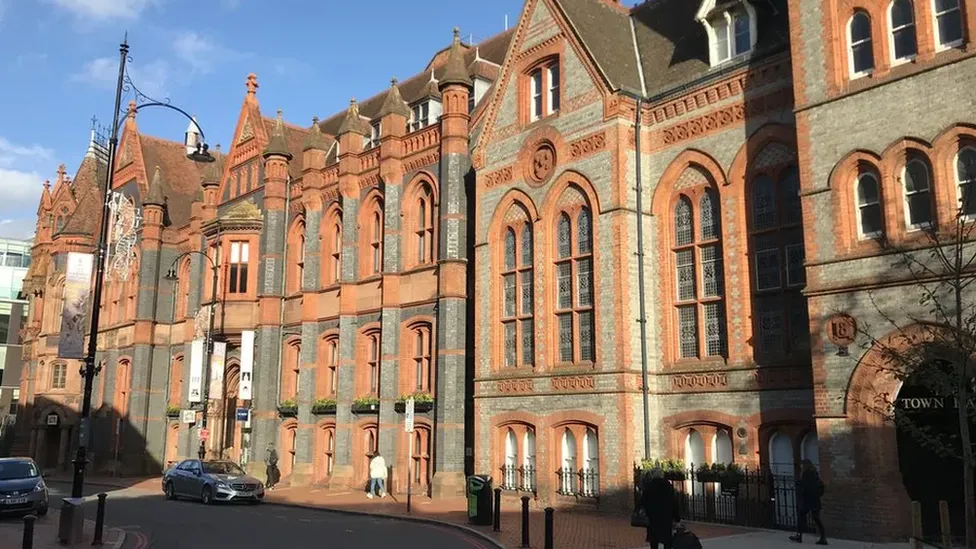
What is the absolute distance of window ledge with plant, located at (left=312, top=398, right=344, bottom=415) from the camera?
33281 mm

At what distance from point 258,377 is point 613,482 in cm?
1961

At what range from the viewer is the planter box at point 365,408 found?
1228 inches

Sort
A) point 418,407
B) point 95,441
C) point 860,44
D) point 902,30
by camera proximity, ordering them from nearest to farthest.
→ point 902,30, point 860,44, point 418,407, point 95,441

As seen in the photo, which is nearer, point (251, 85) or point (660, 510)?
point (660, 510)

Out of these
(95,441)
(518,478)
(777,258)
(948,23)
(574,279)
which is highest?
(948,23)

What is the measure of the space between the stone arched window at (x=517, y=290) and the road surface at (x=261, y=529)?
650 centimetres

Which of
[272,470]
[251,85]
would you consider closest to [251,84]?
[251,85]

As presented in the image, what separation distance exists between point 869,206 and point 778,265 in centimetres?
334

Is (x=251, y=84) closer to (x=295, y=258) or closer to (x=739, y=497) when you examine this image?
(x=295, y=258)

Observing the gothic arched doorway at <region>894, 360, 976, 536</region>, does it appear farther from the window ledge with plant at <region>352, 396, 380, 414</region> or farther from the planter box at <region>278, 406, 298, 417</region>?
the planter box at <region>278, 406, 298, 417</region>

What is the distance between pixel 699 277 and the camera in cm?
2239

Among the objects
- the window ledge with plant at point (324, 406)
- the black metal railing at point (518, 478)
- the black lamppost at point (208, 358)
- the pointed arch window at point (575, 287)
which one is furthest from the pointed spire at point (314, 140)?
the black metal railing at point (518, 478)

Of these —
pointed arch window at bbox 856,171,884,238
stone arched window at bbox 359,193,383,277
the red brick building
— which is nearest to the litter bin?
the red brick building

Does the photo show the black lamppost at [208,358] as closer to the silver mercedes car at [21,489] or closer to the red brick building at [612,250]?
the red brick building at [612,250]
